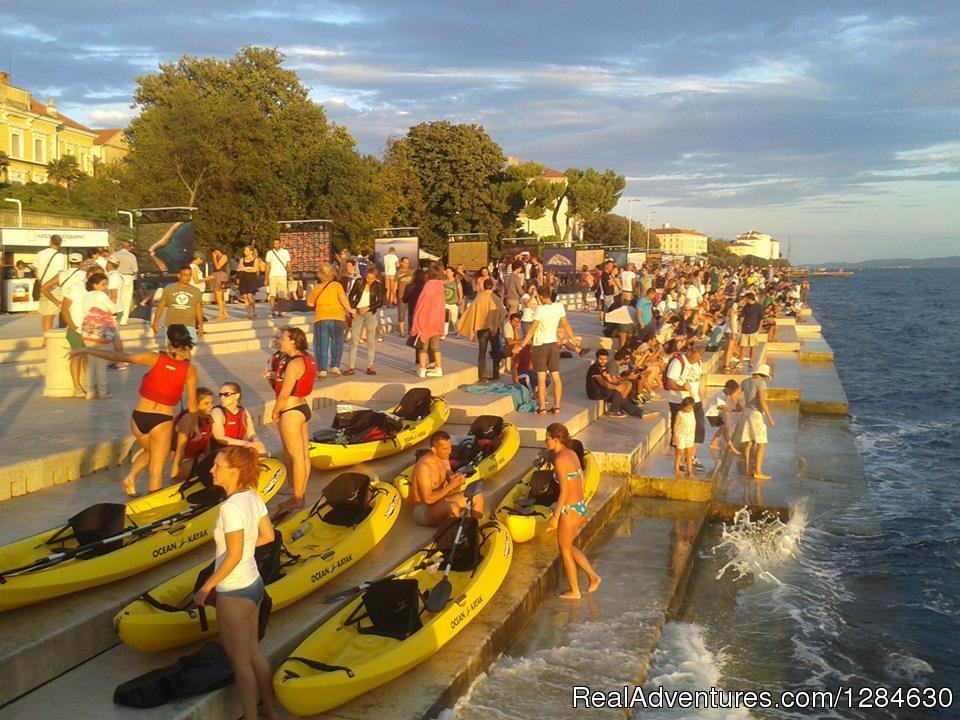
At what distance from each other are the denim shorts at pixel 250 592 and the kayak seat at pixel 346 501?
269 cm

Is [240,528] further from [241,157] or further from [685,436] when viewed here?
[241,157]

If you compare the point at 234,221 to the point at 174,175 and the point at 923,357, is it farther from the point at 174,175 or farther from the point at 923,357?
the point at 923,357

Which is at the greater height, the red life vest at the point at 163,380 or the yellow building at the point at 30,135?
the yellow building at the point at 30,135

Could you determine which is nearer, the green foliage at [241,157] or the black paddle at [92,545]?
the black paddle at [92,545]

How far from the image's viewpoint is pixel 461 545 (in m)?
7.62

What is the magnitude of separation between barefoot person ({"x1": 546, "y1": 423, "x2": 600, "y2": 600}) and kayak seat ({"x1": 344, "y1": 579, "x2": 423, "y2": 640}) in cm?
211

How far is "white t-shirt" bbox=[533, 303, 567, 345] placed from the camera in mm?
11938

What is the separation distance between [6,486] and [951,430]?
22450mm

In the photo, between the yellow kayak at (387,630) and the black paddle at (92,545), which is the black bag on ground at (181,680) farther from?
the black paddle at (92,545)

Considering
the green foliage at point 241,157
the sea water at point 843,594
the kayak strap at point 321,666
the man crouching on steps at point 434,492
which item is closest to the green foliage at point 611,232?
the green foliage at point 241,157

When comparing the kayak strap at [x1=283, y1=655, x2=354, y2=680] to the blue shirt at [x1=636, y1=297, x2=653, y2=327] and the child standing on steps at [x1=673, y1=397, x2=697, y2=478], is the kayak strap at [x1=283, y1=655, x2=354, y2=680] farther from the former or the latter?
the blue shirt at [x1=636, y1=297, x2=653, y2=327]

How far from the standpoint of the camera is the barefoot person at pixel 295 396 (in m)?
7.56

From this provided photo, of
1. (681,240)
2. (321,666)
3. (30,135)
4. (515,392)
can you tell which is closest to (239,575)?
(321,666)

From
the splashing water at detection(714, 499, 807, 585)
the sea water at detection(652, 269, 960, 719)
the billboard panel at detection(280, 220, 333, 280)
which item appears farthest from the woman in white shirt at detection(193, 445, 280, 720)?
the billboard panel at detection(280, 220, 333, 280)
